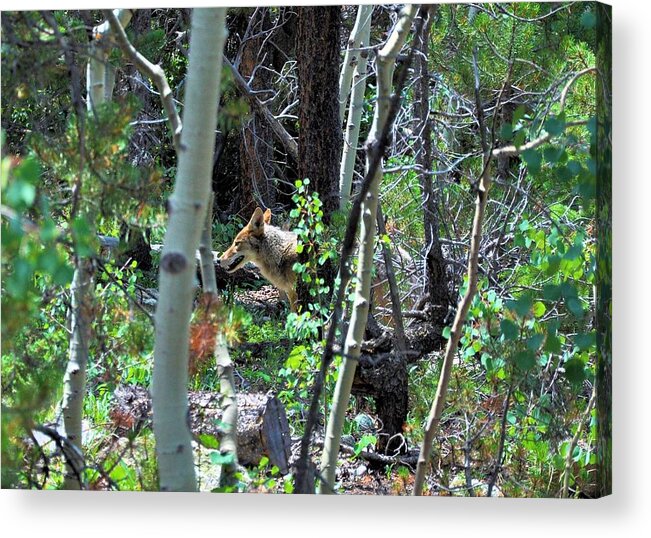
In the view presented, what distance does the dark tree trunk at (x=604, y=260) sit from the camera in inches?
133

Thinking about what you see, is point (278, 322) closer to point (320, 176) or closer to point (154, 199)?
point (320, 176)

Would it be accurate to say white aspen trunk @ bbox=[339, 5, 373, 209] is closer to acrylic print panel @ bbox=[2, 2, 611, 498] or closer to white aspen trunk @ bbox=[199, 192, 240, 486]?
acrylic print panel @ bbox=[2, 2, 611, 498]

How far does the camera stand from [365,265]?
325 cm

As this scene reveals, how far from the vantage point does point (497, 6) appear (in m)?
3.57

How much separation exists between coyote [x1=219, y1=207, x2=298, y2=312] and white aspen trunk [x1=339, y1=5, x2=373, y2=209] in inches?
14.7

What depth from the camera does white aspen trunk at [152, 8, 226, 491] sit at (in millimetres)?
2635

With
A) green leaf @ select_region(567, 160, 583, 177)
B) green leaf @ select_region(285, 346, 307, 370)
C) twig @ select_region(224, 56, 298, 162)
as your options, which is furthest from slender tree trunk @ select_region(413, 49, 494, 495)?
twig @ select_region(224, 56, 298, 162)

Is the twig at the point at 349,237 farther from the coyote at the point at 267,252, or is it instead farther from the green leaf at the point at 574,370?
the coyote at the point at 267,252

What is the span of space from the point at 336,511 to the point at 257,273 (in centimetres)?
135

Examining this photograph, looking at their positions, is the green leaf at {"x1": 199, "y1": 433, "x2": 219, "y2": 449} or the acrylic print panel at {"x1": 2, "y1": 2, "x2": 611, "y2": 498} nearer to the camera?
the acrylic print panel at {"x1": 2, "y1": 2, "x2": 611, "y2": 498}

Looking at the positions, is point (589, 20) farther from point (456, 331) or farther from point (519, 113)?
point (456, 331)

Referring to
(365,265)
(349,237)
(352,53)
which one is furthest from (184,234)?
(352,53)

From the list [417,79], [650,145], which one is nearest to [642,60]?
[650,145]

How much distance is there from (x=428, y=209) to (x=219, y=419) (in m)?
1.13
